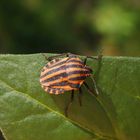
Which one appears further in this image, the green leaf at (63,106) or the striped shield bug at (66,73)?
the striped shield bug at (66,73)

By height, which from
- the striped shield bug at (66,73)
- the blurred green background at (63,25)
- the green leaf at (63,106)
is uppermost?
the blurred green background at (63,25)

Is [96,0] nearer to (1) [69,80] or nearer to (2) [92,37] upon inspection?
(2) [92,37]

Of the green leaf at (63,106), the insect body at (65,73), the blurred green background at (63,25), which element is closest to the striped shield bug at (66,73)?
the insect body at (65,73)

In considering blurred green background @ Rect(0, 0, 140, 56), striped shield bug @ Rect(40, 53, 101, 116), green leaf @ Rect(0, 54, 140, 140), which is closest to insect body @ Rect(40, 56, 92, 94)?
striped shield bug @ Rect(40, 53, 101, 116)

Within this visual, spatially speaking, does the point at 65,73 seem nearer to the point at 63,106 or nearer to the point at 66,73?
the point at 66,73

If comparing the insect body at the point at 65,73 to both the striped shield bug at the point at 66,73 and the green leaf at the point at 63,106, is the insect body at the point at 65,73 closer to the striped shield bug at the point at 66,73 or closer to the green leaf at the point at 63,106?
the striped shield bug at the point at 66,73

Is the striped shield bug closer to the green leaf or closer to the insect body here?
the insect body

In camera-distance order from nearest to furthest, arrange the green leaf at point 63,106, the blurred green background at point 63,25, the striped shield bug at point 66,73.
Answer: the green leaf at point 63,106 → the striped shield bug at point 66,73 → the blurred green background at point 63,25

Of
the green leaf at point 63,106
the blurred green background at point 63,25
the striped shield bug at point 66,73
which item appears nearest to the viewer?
the green leaf at point 63,106
